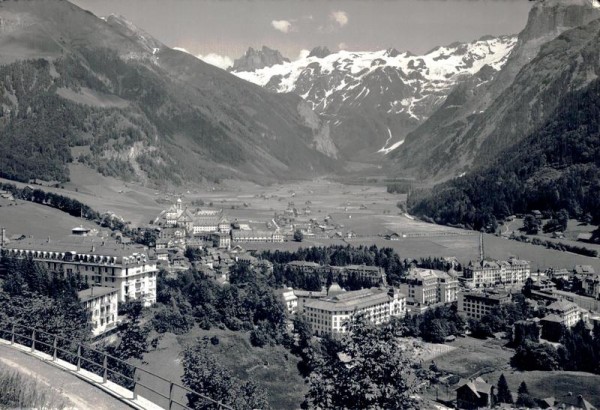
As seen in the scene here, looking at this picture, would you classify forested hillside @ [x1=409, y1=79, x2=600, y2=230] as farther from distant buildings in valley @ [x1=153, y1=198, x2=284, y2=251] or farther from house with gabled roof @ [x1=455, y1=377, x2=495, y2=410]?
house with gabled roof @ [x1=455, y1=377, x2=495, y2=410]

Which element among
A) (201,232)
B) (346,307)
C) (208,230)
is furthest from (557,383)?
(208,230)

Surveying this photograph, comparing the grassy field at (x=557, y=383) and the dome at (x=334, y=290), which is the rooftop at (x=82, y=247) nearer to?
the dome at (x=334, y=290)

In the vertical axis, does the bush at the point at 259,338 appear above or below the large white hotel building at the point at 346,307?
below

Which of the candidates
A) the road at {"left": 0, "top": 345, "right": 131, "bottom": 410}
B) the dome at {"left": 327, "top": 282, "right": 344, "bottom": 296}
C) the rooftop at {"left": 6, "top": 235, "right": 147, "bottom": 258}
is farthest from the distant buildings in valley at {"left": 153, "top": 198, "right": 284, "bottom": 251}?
the road at {"left": 0, "top": 345, "right": 131, "bottom": 410}

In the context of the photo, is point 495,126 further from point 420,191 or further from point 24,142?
point 24,142

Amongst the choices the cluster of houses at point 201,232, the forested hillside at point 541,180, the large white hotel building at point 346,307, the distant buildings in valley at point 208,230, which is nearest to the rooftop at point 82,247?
the cluster of houses at point 201,232

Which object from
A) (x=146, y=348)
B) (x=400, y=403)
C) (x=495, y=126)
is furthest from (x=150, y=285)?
(x=495, y=126)
